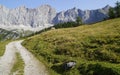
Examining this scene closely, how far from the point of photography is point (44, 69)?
102 feet

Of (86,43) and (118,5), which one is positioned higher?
(118,5)

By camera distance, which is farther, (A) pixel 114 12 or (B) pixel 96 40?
(A) pixel 114 12

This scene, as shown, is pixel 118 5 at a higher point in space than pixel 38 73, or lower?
higher

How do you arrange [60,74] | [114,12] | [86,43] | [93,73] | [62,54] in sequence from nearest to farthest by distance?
[93,73] < [60,74] < [62,54] < [86,43] < [114,12]

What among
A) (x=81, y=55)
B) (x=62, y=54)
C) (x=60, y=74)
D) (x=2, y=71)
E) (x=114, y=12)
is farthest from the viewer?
(x=114, y=12)

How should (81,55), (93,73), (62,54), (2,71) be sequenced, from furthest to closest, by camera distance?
(62,54)
(81,55)
(2,71)
(93,73)

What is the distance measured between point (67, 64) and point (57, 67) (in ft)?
8.10

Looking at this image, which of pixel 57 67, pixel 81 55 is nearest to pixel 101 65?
pixel 57 67

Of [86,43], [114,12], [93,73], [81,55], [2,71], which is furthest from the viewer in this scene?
[114,12]

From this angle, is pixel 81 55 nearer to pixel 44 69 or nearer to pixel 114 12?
pixel 44 69

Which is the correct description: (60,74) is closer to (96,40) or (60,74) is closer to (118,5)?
(96,40)

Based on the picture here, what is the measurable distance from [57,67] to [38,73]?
12.1 ft

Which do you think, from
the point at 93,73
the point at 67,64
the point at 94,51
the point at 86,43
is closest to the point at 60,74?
the point at 67,64

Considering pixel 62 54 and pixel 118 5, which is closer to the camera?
pixel 62 54
